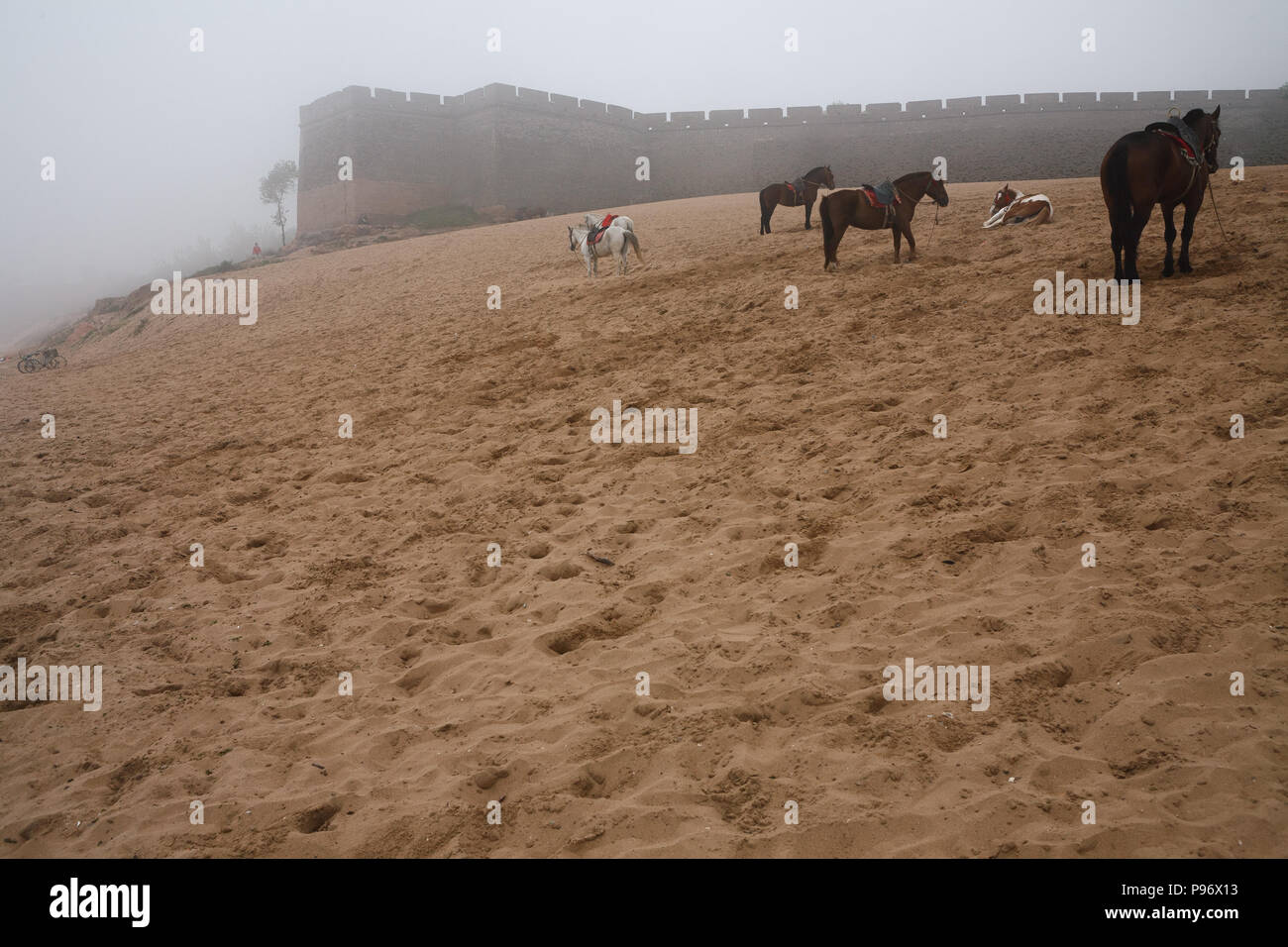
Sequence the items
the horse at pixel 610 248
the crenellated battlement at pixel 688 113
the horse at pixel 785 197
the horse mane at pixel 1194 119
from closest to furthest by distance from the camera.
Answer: the horse mane at pixel 1194 119 < the horse at pixel 610 248 < the horse at pixel 785 197 < the crenellated battlement at pixel 688 113

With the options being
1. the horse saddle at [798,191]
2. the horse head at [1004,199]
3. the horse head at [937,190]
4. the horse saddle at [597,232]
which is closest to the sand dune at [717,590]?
the horse head at [937,190]

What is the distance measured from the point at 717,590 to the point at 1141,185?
6041mm

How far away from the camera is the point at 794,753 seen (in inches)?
133

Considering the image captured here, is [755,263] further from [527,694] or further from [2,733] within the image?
[2,733]

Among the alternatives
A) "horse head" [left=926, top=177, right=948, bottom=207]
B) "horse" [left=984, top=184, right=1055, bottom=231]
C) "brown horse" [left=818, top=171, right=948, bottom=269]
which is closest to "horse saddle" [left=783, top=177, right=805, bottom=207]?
"horse" [left=984, top=184, right=1055, bottom=231]

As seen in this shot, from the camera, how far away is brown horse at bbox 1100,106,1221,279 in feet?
24.7

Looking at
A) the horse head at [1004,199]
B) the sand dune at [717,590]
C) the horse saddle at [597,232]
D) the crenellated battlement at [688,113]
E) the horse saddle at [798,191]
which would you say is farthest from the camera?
the crenellated battlement at [688,113]

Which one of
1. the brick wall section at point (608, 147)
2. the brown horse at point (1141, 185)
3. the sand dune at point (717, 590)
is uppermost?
the brick wall section at point (608, 147)

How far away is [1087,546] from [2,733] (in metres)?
5.92

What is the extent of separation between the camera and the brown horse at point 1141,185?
24.7 feet

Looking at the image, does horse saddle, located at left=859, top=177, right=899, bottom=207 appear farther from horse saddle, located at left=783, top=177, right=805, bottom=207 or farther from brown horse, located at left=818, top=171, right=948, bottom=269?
horse saddle, located at left=783, top=177, right=805, bottom=207

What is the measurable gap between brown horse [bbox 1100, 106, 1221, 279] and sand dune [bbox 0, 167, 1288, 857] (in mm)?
476

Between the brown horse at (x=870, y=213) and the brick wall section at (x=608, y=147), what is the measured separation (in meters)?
25.6

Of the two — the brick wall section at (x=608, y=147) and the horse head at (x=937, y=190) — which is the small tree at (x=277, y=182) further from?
the horse head at (x=937, y=190)
